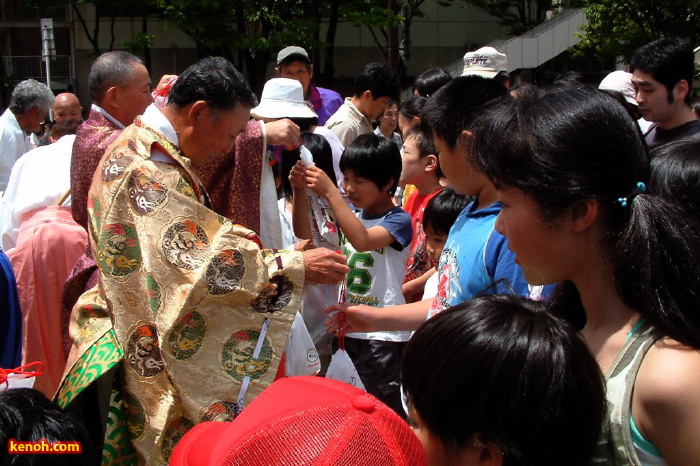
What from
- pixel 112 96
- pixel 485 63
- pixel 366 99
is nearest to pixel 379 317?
pixel 112 96

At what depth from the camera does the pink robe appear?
4.03 meters

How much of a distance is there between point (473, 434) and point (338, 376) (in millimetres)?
1637

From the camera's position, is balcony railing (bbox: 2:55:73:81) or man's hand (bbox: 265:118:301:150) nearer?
man's hand (bbox: 265:118:301:150)

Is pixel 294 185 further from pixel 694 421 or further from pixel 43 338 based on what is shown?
pixel 694 421

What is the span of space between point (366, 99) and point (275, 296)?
3.48 m

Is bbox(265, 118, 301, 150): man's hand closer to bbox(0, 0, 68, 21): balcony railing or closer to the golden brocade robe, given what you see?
the golden brocade robe

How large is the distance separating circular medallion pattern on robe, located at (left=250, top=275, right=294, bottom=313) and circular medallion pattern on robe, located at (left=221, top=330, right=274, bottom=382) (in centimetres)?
10

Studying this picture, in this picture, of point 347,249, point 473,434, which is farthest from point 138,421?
point 473,434

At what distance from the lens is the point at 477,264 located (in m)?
2.12

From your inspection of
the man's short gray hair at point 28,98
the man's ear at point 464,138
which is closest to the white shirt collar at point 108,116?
the man's ear at point 464,138

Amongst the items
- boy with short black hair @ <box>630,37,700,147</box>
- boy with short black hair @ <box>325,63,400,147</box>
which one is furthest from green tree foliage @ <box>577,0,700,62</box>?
boy with short black hair @ <box>630,37,700,147</box>

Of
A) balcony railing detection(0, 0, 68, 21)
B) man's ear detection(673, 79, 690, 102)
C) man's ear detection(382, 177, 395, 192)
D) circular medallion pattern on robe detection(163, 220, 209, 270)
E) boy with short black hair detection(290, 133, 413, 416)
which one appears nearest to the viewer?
circular medallion pattern on robe detection(163, 220, 209, 270)

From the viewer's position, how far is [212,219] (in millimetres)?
2643
